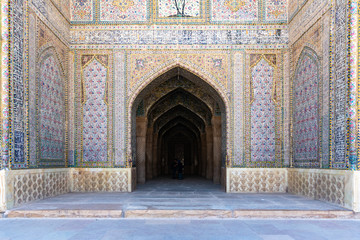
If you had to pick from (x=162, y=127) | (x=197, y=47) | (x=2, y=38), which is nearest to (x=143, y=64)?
(x=197, y=47)

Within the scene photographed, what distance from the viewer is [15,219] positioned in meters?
5.03

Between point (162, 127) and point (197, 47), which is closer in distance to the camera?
point (197, 47)

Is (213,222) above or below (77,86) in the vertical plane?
below

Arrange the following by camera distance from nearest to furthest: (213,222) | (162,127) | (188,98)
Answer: (213,222) → (188,98) → (162,127)

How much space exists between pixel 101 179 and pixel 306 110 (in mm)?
4967

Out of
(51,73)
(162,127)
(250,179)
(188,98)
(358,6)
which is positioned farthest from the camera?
(162,127)

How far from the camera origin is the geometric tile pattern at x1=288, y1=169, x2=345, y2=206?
553 cm

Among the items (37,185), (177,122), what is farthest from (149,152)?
(37,185)

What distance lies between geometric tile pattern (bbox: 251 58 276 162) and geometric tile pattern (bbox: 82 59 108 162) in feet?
12.0

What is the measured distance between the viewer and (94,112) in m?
8.13

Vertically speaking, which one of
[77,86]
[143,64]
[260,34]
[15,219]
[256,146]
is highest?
[260,34]

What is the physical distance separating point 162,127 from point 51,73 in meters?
8.23

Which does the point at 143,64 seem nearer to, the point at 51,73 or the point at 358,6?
the point at 51,73

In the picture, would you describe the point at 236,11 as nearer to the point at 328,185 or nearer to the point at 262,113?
the point at 262,113
